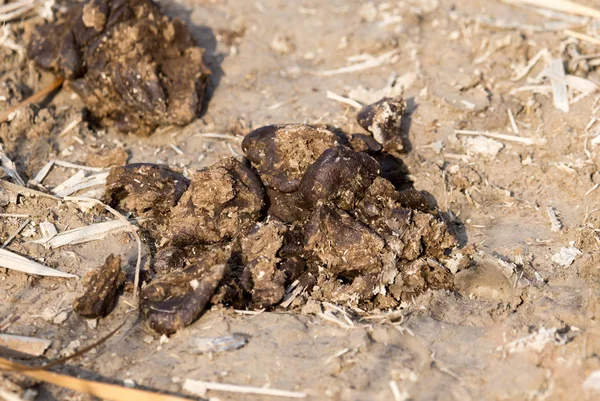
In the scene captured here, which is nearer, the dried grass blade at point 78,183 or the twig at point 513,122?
the dried grass blade at point 78,183

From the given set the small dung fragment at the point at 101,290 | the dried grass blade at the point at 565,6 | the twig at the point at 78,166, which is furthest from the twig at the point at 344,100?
the small dung fragment at the point at 101,290

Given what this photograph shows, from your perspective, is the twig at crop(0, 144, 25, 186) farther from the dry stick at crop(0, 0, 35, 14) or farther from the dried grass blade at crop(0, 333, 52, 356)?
the dry stick at crop(0, 0, 35, 14)

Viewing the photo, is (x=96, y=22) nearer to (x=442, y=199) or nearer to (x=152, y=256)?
(x=152, y=256)

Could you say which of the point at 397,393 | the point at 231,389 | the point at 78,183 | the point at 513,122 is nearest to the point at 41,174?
the point at 78,183

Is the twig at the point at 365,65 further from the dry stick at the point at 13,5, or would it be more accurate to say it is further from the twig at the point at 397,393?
the twig at the point at 397,393

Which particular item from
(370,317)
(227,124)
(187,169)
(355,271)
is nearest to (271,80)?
(227,124)
